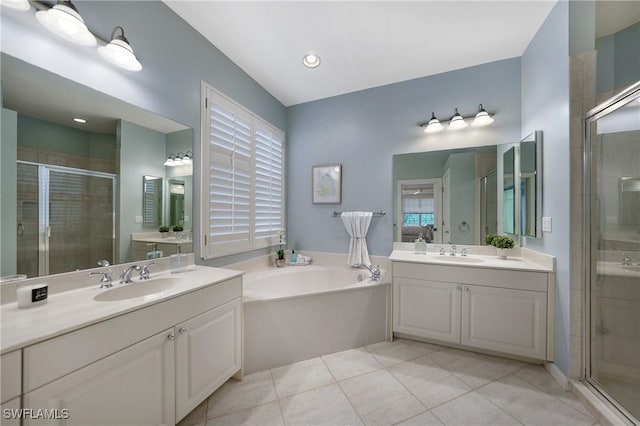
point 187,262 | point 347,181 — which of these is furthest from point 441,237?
point 187,262

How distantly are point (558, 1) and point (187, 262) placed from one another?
3.31 meters

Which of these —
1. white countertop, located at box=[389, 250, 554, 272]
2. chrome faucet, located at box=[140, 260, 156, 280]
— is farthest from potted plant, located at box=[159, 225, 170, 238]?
white countertop, located at box=[389, 250, 554, 272]

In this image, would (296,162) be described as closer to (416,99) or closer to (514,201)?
(416,99)

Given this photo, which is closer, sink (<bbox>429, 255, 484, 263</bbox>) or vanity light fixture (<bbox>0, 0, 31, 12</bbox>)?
vanity light fixture (<bbox>0, 0, 31, 12</bbox>)

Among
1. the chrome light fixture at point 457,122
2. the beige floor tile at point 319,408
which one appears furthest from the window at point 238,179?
the chrome light fixture at point 457,122

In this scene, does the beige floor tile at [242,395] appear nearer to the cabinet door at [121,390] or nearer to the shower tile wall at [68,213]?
the cabinet door at [121,390]

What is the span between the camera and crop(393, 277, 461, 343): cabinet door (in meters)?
2.12

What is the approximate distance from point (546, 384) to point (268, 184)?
2.97 metres

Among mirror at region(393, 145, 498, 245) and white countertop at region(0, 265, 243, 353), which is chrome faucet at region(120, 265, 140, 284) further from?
mirror at region(393, 145, 498, 245)

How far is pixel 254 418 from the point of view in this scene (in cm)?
143

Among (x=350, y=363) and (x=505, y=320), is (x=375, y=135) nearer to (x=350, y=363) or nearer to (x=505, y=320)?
(x=505, y=320)

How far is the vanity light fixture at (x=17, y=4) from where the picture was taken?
1064 mm

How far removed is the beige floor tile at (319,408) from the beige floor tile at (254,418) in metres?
0.05

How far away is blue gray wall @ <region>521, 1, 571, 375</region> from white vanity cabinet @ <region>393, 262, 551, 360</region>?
13 centimetres
